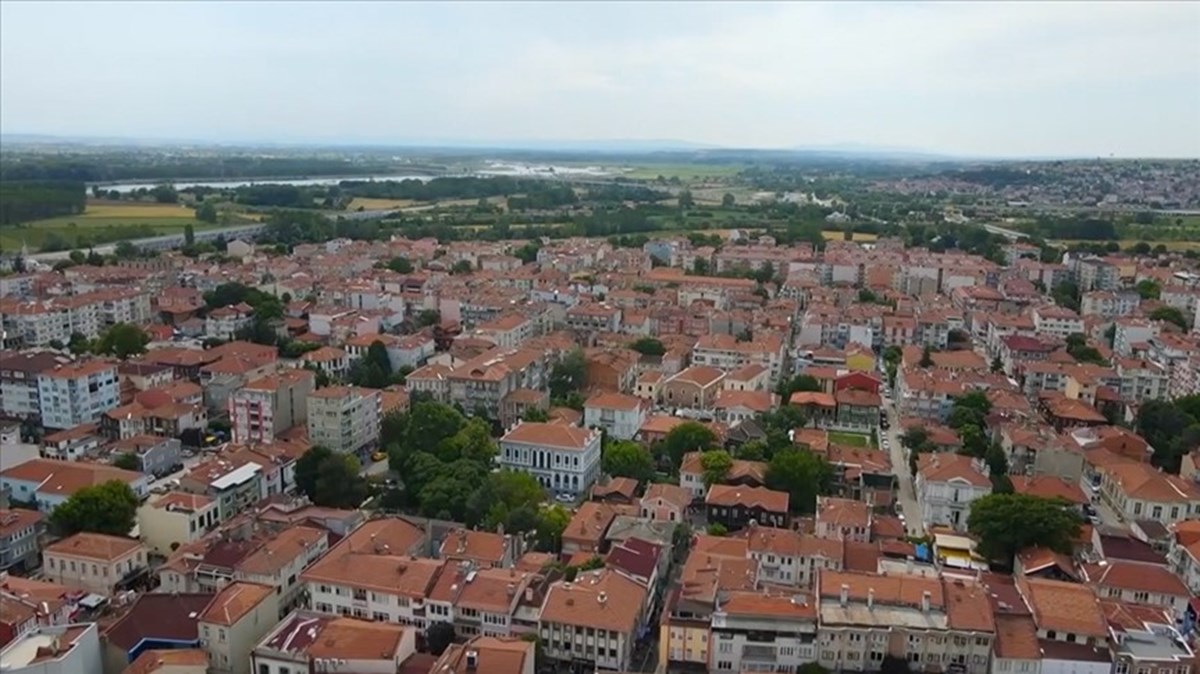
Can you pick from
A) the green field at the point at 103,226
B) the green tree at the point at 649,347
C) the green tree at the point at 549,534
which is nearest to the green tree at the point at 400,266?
the green tree at the point at 649,347

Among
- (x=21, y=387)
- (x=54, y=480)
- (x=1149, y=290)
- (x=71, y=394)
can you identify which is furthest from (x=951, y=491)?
(x=1149, y=290)

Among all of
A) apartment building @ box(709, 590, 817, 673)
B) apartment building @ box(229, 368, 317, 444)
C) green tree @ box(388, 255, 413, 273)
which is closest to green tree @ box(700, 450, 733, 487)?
apartment building @ box(709, 590, 817, 673)

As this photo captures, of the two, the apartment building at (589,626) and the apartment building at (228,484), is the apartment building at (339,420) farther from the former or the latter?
the apartment building at (589,626)

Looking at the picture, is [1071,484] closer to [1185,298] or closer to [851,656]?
[851,656]

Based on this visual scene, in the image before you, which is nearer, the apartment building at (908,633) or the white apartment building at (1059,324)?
the apartment building at (908,633)

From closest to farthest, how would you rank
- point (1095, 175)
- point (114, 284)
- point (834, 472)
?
point (834, 472), point (114, 284), point (1095, 175)

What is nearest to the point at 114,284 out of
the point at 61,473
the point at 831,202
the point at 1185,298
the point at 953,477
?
the point at 61,473

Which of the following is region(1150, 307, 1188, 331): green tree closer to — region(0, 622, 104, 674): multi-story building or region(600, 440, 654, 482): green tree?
region(600, 440, 654, 482): green tree
